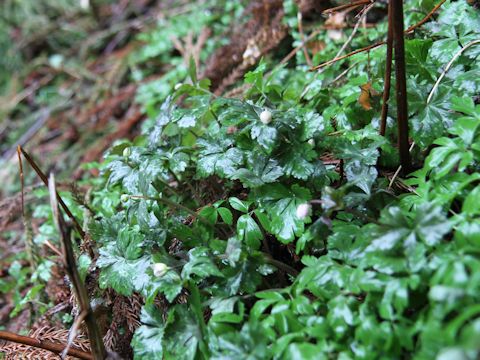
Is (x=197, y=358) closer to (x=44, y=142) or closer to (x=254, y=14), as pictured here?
(x=254, y=14)

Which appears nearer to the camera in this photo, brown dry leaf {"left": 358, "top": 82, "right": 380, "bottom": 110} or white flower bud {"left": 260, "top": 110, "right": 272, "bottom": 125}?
white flower bud {"left": 260, "top": 110, "right": 272, "bottom": 125}

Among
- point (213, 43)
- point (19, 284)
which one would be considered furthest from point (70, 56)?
point (19, 284)

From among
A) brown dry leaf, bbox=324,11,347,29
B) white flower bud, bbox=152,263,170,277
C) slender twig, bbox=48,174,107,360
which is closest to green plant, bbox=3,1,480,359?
white flower bud, bbox=152,263,170,277

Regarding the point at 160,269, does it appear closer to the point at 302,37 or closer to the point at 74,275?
the point at 74,275

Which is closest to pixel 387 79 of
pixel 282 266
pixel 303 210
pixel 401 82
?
pixel 401 82

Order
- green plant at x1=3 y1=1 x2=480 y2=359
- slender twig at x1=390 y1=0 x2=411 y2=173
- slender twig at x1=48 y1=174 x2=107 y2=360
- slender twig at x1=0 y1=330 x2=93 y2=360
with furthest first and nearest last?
slender twig at x1=0 y1=330 x2=93 y2=360, slender twig at x1=390 y1=0 x2=411 y2=173, slender twig at x1=48 y1=174 x2=107 y2=360, green plant at x1=3 y1=1 x2=480 y2=359

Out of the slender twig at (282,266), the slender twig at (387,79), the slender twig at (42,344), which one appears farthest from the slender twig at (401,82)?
the slender twig at (42,344)

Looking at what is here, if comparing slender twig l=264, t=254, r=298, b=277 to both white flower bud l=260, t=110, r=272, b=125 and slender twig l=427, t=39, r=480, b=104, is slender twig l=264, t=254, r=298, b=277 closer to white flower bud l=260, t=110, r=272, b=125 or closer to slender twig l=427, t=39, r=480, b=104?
white flower bud l=260, t=110, r=272, b=125
